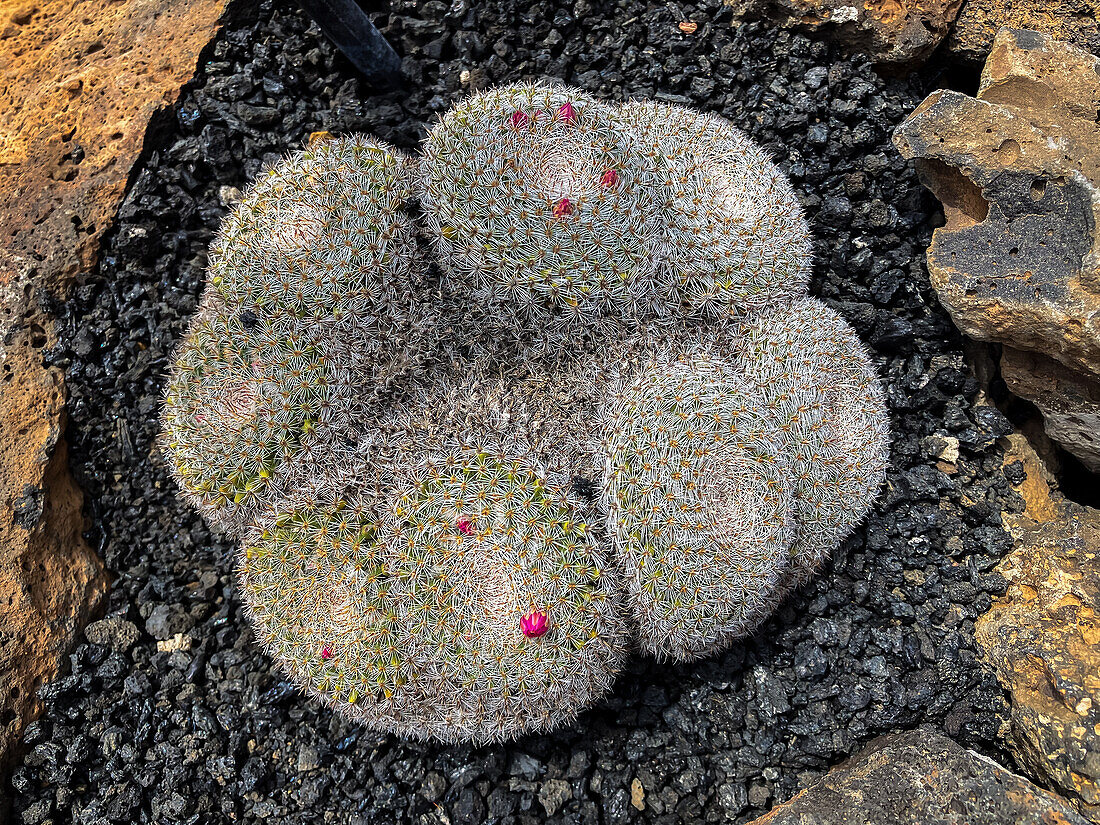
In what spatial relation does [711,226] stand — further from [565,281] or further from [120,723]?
[120,723]

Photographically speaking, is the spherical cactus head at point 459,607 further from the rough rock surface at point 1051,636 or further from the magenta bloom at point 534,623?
the rough rock surface at point 1051,636

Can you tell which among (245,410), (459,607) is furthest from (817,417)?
(245,410)

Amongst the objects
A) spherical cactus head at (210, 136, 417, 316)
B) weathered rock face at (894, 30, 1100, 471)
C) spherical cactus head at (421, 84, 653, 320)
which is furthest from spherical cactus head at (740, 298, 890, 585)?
spherical cactus head at (210, 136, 417, 316)

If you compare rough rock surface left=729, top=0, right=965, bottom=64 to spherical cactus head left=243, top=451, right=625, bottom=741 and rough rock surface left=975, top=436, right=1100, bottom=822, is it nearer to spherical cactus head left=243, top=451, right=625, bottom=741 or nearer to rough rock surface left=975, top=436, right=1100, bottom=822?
rough rock surface left=975, top=436, right=1100, bottom=822

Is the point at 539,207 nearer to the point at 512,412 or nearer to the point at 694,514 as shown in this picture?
the point at 512,412

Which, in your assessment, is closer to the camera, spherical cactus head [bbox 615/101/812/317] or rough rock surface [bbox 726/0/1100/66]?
spherical cactus head [bbox 615/101/812/317]

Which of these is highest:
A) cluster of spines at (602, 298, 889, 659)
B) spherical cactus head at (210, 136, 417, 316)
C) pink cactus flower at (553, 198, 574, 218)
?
spherical cactus head at (210, 136, 417, 316)

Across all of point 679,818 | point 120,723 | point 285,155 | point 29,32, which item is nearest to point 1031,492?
point 679,818
